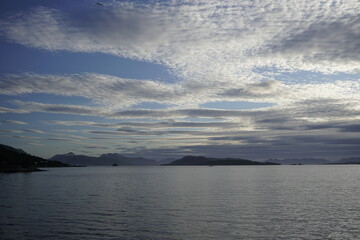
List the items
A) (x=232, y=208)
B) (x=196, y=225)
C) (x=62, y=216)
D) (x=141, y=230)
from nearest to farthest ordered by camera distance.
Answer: (x=141, y=230) → (x=196, y=225) → (x=62, y=216) → (x=232, y=208)

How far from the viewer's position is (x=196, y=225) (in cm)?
4259

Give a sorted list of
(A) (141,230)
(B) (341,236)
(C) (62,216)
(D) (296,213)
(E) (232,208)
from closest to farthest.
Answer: (B) (341,236)
(A) (141,230)
(C) (62,216)
(D) (296,213)
(E) (232,208)

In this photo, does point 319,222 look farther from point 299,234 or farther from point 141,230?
point 141,230

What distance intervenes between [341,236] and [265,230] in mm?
8809

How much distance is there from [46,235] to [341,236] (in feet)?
116

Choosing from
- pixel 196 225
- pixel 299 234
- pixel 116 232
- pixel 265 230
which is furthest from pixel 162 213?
pixel 299 234

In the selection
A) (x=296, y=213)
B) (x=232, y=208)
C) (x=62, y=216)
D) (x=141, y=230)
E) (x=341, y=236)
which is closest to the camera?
(x=341, y=236)

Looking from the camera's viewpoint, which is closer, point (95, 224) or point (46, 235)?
point (46, 235)

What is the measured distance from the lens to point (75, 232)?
125ft

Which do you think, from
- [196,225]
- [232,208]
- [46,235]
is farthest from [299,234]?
[46,235]

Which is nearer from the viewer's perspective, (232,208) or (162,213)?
(162,213)

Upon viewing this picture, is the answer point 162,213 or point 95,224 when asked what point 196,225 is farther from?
point 95,224

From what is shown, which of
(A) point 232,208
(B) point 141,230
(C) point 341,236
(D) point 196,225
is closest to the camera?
(C) point 341,236

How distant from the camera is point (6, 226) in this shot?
41.2 meters
